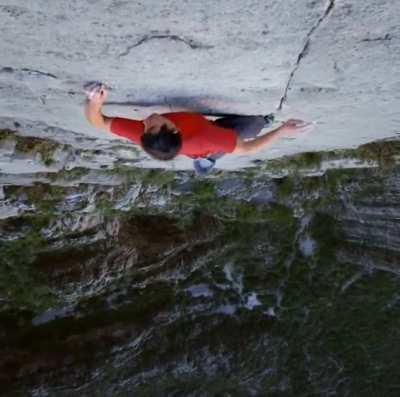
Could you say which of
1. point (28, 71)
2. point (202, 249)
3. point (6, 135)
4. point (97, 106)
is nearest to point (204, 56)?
point (97, 106)

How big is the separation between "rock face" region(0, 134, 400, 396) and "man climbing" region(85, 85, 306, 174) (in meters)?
2.02

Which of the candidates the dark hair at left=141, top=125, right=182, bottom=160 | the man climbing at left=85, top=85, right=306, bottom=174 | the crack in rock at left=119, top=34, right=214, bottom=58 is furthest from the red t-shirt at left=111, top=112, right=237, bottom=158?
the crack in rock at left=119, top=34, right=214, bottom=58

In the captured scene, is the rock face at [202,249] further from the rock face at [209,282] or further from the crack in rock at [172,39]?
the crack in rock at [172,39]

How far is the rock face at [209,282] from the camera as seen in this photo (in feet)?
18.4

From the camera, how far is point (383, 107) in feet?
11.1

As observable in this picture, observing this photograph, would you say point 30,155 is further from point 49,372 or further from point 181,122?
point 49,372

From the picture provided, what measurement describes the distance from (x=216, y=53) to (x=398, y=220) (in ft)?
14.0

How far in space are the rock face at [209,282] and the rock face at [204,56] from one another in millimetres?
2070

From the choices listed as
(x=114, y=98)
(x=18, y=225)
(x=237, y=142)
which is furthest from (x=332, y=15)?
(x=18, y=225)

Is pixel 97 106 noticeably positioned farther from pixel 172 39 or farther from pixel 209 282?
pixel 209 282

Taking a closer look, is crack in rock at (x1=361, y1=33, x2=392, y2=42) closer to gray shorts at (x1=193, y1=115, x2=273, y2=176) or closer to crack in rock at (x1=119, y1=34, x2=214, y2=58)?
crack in rock at (x1=119, y1=34, x2=214, y2=58)

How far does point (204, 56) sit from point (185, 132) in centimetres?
46

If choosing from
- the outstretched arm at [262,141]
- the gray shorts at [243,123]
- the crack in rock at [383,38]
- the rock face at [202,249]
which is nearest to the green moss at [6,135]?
the rock face at [202,249]

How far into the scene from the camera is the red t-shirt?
2791 mm
